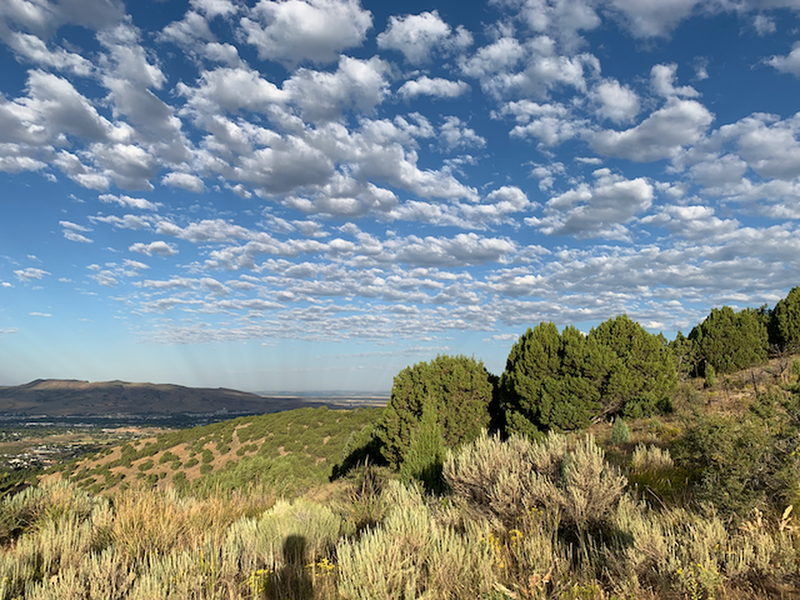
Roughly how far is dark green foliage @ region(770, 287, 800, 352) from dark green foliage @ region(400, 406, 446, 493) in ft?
111

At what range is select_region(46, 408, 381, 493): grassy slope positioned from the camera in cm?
3089

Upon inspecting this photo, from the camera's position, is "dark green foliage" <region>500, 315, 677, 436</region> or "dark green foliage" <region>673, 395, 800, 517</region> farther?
"dark green foliage" <region>500, 315, 677, 436</region>

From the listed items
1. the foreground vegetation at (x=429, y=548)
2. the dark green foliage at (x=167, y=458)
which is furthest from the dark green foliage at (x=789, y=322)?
the dark green foliage at (x=167, y=458)

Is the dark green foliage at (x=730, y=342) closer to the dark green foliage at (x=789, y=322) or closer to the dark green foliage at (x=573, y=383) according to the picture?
the dark green foliage at (x=789, y=322)

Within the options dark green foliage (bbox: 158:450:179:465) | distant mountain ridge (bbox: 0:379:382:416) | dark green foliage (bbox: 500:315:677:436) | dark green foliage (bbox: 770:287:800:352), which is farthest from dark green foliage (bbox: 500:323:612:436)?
distant mountain ridge (bbox: 0:379:382:416)

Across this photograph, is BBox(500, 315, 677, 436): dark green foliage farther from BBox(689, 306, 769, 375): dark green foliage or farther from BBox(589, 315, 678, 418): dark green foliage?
BBox(689, 306, 769, 375): dark green foliage

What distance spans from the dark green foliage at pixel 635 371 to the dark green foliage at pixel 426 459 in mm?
14975

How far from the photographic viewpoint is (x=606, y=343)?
83.8ft

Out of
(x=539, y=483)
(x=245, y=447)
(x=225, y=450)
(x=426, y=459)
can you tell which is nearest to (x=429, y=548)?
(x=539, y=483)

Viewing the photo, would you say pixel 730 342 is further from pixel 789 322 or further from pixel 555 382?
pixel 555 382

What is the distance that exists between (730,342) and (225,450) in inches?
1642

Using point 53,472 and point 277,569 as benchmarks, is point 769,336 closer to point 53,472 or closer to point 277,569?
point 277,569

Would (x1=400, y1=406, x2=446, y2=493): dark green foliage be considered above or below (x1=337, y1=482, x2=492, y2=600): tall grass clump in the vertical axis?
below

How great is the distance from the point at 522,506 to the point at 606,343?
22.4 metres
